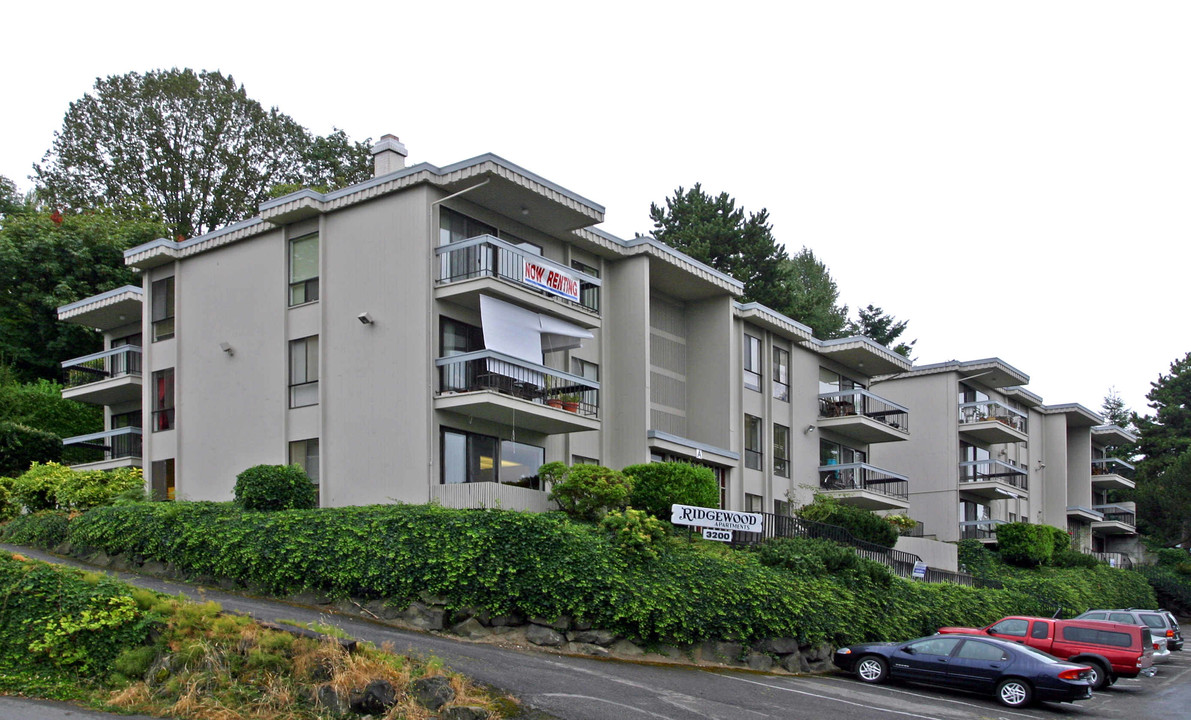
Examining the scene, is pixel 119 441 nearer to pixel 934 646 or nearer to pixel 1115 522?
pixel 934 646

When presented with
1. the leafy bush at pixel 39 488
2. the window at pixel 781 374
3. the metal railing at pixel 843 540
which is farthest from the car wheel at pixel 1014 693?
the leafy bush at pixel 39 488

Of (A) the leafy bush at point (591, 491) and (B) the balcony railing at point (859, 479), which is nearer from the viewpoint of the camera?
(A) the leafy bush at point (591, 491)

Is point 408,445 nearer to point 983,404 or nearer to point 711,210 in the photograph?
point 983,404

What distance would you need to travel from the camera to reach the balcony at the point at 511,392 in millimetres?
28766

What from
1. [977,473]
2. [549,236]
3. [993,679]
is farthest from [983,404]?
[993,679]

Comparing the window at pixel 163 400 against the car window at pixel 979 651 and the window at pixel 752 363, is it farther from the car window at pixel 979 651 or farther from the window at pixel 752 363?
the car window at pixel 979 651

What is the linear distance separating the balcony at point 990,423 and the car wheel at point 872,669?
94.3 feet

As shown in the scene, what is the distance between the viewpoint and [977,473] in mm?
55031

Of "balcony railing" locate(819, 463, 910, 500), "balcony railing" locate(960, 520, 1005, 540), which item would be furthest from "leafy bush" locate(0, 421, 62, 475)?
"balcony railing" locate(960, 520, 1005, 540)

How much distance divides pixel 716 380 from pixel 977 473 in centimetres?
2134

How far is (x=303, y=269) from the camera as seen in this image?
106ft

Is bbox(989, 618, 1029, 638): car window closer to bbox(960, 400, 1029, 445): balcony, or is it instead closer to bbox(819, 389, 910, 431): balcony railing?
bbox(819, 389, 910, 431): balcony railing

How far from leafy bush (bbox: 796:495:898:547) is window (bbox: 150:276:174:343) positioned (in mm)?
19248

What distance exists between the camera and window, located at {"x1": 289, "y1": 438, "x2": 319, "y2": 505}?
3086 cm
